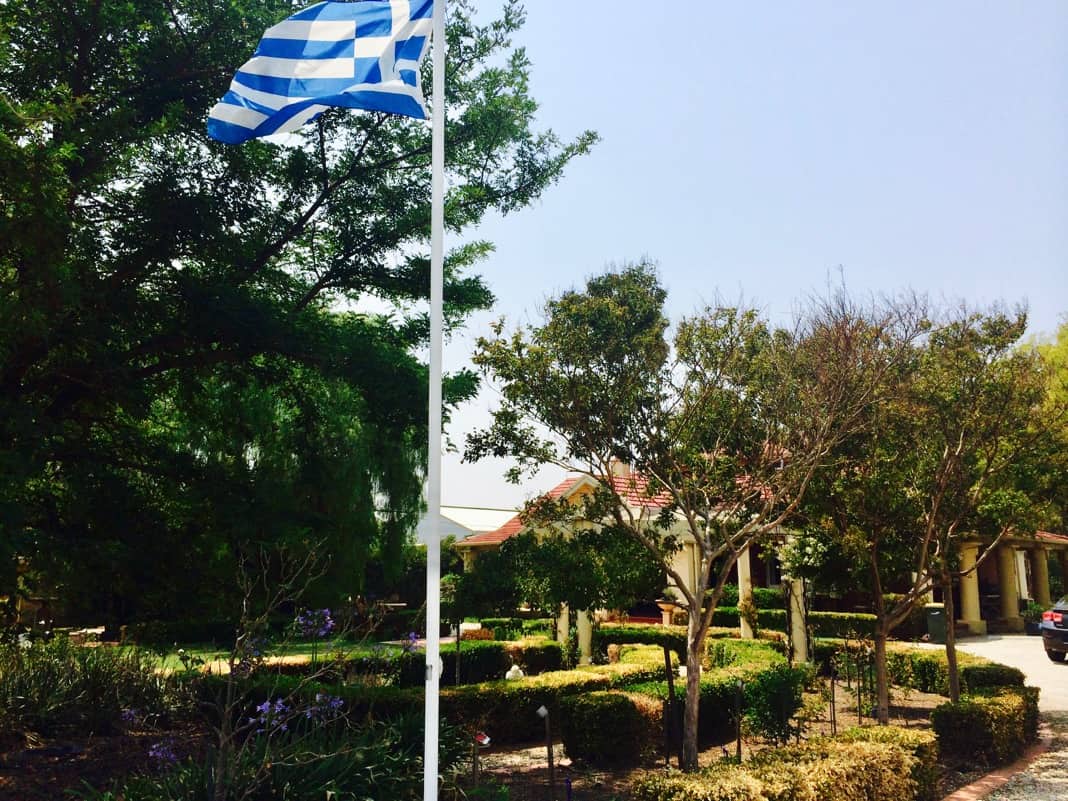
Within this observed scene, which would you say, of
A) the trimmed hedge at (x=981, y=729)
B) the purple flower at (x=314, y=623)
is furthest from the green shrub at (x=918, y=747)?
the purple flower at (x=314, y=623)

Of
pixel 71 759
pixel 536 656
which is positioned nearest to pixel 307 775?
pixel 71 759

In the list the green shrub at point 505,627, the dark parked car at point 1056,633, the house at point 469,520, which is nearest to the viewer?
the dark parked car at point 1056,633

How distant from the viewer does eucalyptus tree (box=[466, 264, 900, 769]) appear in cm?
901

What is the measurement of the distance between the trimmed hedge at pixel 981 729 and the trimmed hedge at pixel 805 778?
8.13 feet

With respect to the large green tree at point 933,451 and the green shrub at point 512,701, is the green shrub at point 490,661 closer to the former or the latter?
the green shrub at point 512,701

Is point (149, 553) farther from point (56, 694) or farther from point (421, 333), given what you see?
point (421, 333)

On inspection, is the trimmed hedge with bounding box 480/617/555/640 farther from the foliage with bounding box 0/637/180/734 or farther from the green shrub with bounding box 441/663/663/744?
the foliage with bounding box 0/637/180/734

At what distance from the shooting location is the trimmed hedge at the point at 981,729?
10141 mm

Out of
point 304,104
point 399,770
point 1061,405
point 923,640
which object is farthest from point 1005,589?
point 304,104

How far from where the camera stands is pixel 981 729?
10.1 metres

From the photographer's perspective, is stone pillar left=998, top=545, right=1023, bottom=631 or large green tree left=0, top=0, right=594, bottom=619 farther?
stone pillar left=998, top=545, right=1023, bottom=631

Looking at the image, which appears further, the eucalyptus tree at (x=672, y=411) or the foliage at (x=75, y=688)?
the foliage at (x=75, y=688)

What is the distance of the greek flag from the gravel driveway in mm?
9283

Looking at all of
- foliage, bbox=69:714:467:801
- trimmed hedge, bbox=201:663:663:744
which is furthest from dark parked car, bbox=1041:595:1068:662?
foliage, bbox=69:714:467:801
